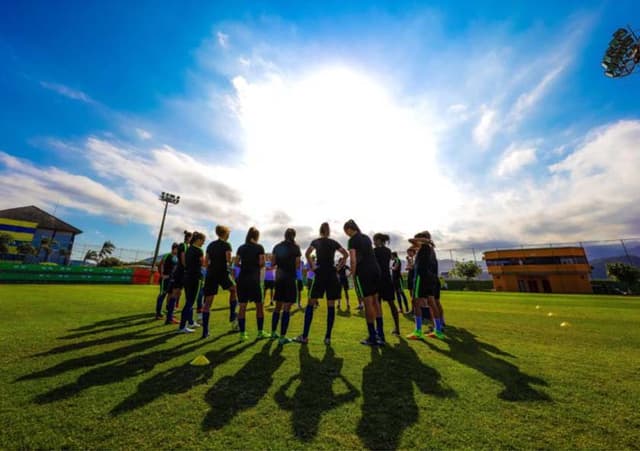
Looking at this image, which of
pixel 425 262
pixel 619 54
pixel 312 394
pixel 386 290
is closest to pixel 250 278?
pixel 312 394

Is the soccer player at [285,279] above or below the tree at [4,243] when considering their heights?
below

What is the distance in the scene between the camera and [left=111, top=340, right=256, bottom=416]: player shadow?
2.39 m

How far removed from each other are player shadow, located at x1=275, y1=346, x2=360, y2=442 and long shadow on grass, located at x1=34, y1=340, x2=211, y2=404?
4.44 feet

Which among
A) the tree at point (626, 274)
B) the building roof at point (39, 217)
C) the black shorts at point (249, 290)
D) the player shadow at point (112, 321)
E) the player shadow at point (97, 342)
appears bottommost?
the player shadow at point (97, 342)

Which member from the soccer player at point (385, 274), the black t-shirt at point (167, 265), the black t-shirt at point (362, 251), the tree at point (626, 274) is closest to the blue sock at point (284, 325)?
the black t-shirt at point (362, 251)

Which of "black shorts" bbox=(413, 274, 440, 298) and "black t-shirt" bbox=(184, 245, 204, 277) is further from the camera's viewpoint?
"black t-shirt" bbox=(184, 245, 204, 277)

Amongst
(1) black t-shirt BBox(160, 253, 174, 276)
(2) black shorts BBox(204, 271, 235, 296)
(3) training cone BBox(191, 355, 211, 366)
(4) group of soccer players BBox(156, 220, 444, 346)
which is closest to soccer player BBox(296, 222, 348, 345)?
(4) group of soccer players BBox(156, 220, 444, 346)

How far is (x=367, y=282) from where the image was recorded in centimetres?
483

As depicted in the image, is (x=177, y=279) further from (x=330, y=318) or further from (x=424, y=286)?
(x=424, y=286)

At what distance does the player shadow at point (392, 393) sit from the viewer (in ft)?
6.68

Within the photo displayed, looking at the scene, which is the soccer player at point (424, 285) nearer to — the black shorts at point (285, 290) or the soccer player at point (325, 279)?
the soccer player at point (325, 279)

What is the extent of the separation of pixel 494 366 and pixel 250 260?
171 inches

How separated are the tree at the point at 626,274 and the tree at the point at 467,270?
2950cm

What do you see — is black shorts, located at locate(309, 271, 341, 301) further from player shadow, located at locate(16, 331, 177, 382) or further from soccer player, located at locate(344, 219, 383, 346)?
player shadow, located at locate(16, 331, 177, 382)
